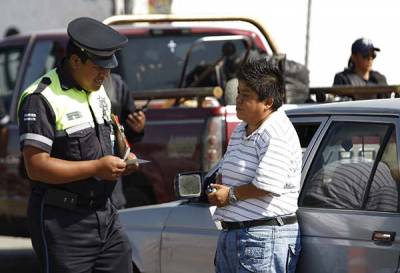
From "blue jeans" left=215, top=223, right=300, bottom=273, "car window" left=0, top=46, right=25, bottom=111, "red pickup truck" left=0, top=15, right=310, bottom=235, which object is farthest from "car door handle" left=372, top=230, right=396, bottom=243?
"car window" left=0, top=46, right=25, bottom=111

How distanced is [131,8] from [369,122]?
41.3 feet

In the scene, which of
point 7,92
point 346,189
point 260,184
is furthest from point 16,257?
point 260,184

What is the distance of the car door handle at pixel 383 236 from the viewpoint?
4.79 m

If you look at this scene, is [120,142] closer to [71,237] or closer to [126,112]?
[71,237]

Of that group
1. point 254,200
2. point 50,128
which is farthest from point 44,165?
point 254,200

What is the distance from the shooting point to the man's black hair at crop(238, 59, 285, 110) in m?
4.88

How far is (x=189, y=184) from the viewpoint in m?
5.54

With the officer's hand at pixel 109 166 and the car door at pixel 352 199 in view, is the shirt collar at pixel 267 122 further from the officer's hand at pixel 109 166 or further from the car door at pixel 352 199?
the officer's hand at pixel 109 166

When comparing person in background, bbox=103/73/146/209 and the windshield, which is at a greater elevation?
person in background, bbox=103/73/146/209

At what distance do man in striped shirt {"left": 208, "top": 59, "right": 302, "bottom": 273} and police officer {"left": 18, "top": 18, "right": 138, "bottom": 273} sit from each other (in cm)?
47

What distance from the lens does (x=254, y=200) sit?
4.82m

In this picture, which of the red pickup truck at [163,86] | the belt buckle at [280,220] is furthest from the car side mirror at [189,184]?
the red pickup truck at [163,86]

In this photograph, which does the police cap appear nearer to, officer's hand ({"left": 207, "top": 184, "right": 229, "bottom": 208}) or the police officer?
the police officer

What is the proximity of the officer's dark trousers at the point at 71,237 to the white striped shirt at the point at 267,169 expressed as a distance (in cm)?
56
